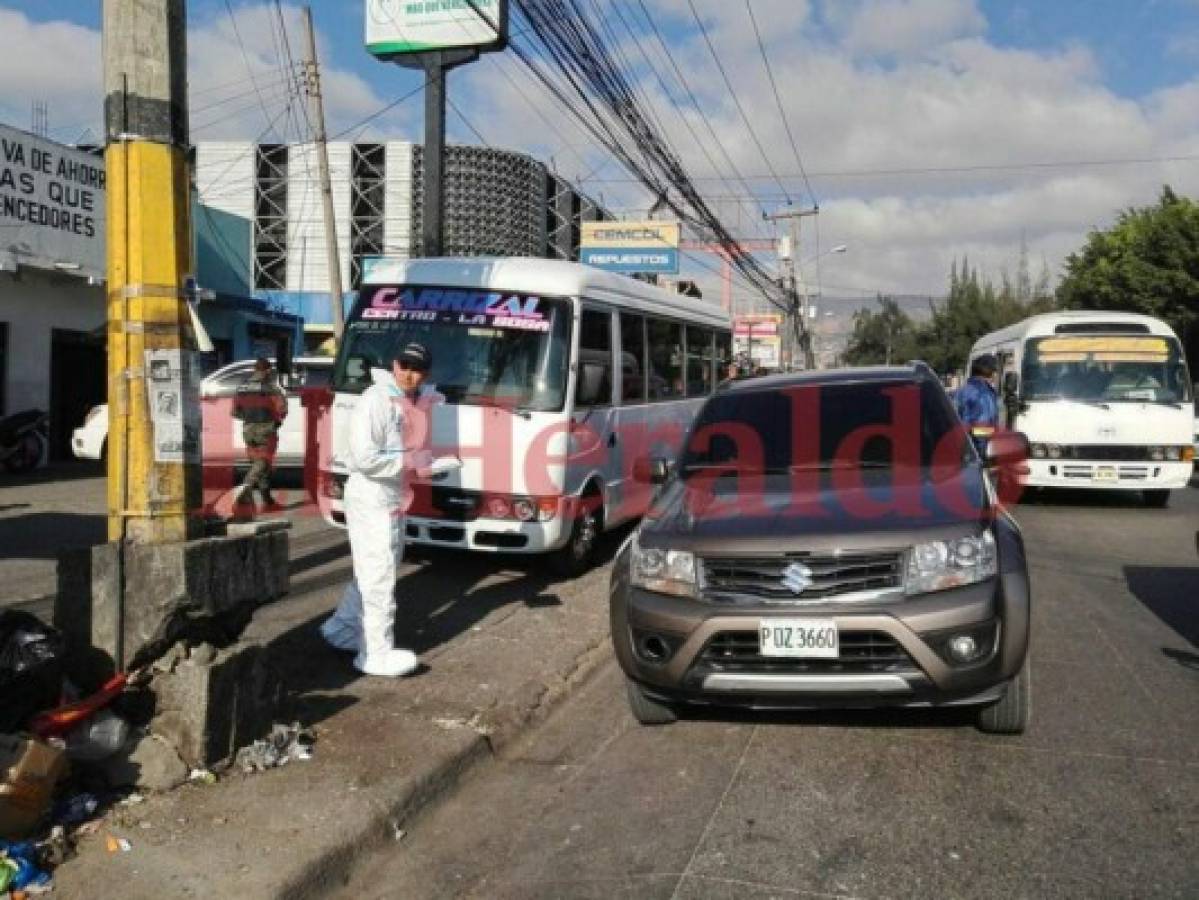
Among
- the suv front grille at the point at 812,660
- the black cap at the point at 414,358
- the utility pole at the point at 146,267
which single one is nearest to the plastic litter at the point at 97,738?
the utility pole at the point at 146,267

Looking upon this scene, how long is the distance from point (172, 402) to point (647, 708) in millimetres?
2443

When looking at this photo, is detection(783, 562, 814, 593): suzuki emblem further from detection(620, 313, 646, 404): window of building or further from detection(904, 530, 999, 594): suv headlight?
detection(620, 313, 646, 404): window of building

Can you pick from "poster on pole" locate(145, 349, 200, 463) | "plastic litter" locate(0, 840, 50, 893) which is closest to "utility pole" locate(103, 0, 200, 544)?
"poster on pole" locate(145, 349, 200, 463)

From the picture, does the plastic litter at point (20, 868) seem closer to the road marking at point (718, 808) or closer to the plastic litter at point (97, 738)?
the plastic litter at point (97, 738)

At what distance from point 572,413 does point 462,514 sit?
1104 millimetres

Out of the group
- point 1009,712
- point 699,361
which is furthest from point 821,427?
point 699,361

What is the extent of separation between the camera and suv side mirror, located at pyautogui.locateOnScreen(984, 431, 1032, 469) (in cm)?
552

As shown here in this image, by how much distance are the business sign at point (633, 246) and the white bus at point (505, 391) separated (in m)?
24.5

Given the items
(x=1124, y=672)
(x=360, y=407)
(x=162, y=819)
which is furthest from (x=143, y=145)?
(x=1124, y=672)

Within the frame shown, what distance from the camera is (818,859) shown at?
3.46 metres

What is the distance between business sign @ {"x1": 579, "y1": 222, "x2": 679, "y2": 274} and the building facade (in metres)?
6.03

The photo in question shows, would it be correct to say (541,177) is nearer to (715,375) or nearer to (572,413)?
(715,375)

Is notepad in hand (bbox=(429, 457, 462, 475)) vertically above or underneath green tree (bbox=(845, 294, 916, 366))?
underneath

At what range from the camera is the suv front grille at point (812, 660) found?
4.10m
